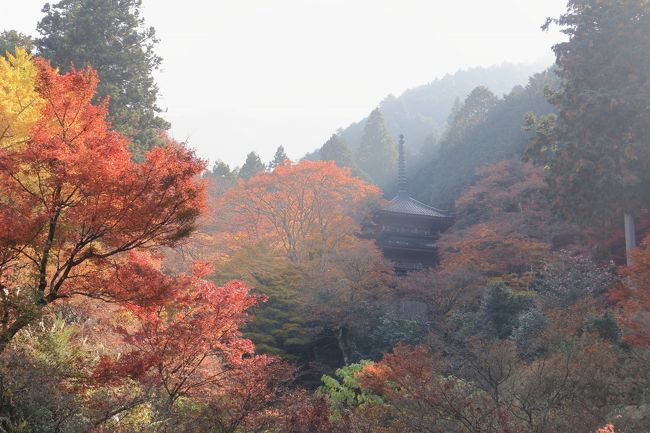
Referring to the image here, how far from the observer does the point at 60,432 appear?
7.15m

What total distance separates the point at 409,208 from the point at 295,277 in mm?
12443

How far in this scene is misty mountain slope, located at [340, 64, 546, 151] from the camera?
6906cm

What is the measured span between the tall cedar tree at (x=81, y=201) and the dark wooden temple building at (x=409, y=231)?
2082 centimetres

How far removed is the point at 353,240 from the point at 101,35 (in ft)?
42.3

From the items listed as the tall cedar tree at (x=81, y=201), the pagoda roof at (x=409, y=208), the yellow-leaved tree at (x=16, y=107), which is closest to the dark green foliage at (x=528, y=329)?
the tall cedar tree at (x=81, y=201)

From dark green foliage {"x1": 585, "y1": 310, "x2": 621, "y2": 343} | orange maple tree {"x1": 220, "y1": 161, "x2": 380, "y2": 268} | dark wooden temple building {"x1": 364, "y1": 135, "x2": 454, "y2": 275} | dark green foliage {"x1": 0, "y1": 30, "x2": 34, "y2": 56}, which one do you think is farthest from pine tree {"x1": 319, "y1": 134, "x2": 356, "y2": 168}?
dark green foliage {"x1": 585, "y1": 310, "x2": 621, "y2": 343}

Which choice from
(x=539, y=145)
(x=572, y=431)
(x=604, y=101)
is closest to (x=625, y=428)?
(x=572, y=431)

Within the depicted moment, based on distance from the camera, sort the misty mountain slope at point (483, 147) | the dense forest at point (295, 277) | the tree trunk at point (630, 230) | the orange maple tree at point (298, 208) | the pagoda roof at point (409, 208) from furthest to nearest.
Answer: the misty mountain slope at point (483, 147)
the pagoda roof at point (409, 208)
the orange maple tree at point (298, 208)
the tree trunk at point (630, 230)
the dense forest at point (295, 277)

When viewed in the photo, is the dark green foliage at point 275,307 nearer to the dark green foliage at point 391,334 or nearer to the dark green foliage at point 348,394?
the dark green foliage at point 391,334

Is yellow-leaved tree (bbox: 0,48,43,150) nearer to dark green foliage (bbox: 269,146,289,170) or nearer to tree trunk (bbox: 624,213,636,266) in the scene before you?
tree trunk (bbox: 624,213,636,266)

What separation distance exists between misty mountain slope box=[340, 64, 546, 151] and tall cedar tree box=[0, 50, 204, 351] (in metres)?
54.2

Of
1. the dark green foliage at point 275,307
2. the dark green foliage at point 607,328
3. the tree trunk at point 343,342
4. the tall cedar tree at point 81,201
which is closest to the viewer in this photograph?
the tall cedar tree at point 81,201

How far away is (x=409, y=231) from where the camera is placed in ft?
99.7

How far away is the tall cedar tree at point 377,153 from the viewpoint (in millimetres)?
49625
